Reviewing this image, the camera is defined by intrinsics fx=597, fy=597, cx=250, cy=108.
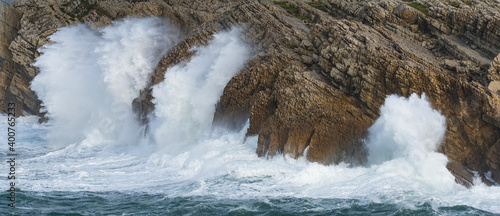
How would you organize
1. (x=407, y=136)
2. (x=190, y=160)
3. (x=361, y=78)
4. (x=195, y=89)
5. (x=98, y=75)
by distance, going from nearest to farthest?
1. (x=407, y=136)
2. (x=361, y=78)
3. (x=190, y=160)
4. (x=195, y=89)
5. (x=98, y=75)

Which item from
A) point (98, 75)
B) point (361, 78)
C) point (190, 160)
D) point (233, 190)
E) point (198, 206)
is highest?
point (98, 75)

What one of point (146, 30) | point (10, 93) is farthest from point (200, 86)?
point (10, 93)

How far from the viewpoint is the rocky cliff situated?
29359mm

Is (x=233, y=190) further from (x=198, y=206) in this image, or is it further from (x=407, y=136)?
(x=407, y=136)

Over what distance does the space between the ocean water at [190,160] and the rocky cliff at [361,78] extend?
807 mm

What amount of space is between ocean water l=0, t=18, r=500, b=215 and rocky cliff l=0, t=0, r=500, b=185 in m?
0.81

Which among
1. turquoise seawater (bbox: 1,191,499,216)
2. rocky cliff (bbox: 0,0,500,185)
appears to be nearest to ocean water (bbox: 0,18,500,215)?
turquoise seawater (bbox: 1,191,499,216)

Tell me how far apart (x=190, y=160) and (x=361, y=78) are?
10.7 m

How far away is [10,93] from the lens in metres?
61.6

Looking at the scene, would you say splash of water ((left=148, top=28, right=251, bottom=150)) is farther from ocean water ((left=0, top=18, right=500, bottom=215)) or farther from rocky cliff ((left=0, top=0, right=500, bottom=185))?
rocky cliff ((left=0, top=0, right=500, bottom=185))

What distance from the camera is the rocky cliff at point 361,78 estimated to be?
29.4 meters

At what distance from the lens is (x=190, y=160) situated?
34.2 m

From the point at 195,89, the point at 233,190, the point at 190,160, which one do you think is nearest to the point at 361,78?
the point at 233,190

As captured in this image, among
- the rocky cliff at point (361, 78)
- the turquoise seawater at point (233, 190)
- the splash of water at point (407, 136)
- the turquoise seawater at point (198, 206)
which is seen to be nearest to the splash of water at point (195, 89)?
the rocky cliff at point (361, 78)
